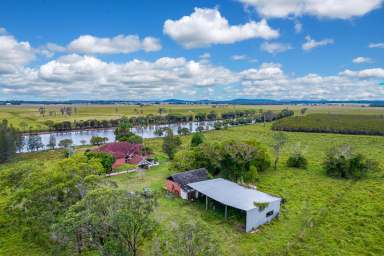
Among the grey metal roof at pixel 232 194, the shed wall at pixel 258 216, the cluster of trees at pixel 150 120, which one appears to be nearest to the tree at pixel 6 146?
the grey metal roof at pixel 232 194

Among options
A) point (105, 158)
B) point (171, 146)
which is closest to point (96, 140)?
point (171, 146)

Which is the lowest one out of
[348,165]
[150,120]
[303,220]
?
[303,220]

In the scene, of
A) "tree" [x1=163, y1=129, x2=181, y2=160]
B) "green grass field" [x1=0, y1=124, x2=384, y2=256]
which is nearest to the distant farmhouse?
"green grass field" [x1=0, y1=124, x2=384, y2=256]

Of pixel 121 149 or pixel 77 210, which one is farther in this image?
pixel 121 149

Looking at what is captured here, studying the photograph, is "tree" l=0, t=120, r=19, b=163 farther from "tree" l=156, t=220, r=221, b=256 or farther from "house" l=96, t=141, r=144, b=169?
"tree" l=156, t=220, r=221, b=256

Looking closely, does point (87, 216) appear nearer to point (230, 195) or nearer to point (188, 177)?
point (230, 195)

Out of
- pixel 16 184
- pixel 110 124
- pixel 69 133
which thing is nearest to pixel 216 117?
pixel 110 124

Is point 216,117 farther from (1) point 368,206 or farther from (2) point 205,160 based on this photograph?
(1) point 368,206

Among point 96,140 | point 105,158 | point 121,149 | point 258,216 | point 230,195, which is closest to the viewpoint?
point 258,216
